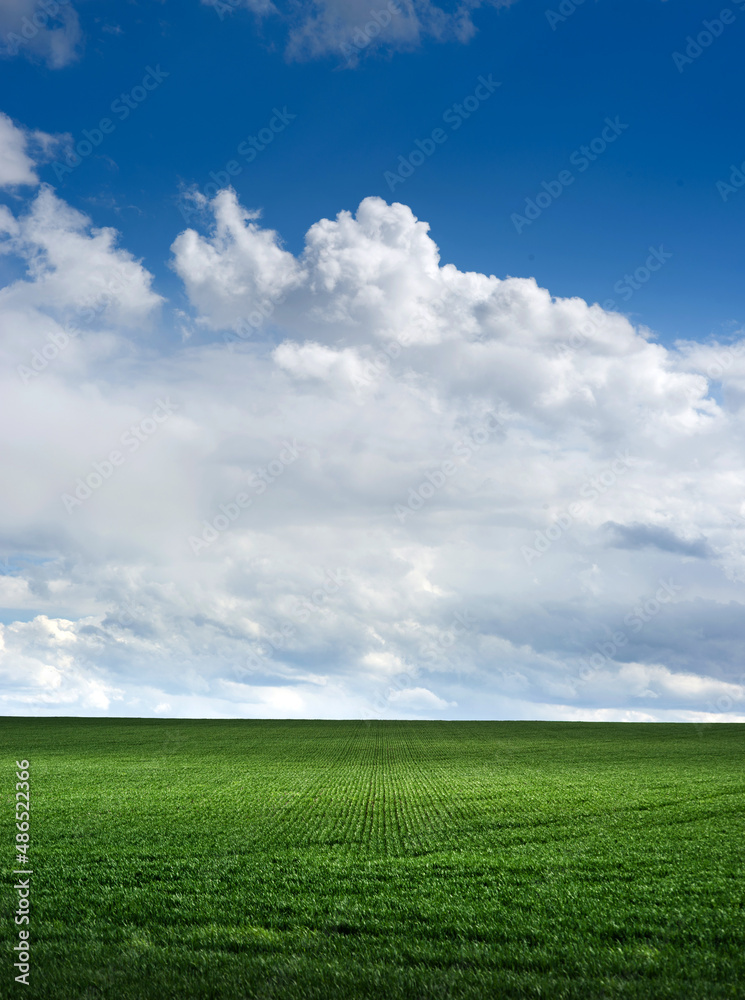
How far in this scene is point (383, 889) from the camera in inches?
532

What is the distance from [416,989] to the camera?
349 inches

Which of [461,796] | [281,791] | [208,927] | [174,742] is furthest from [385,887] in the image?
[174,742]

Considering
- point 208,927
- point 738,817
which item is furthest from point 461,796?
point 208,927

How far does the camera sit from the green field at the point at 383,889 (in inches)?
367

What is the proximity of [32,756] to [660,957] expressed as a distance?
47.4 metres

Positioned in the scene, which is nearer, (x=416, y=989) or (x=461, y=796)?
(x=416, y=989)

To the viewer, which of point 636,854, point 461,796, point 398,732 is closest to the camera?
point 636,854

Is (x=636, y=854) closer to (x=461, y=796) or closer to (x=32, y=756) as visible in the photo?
(x=461, y=796)

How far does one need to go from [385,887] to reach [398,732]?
62036mm

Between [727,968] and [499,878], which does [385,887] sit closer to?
[499,878]

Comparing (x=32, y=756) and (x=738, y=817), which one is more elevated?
(x=738, y=817)

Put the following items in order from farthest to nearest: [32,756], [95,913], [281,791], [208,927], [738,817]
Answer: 1. [32,756]
2. [281,791]
3. [738,817]
4. [95,913]
5. [208,927]

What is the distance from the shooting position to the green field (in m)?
9.32

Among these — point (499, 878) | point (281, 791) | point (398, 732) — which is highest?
point (499, 878)
